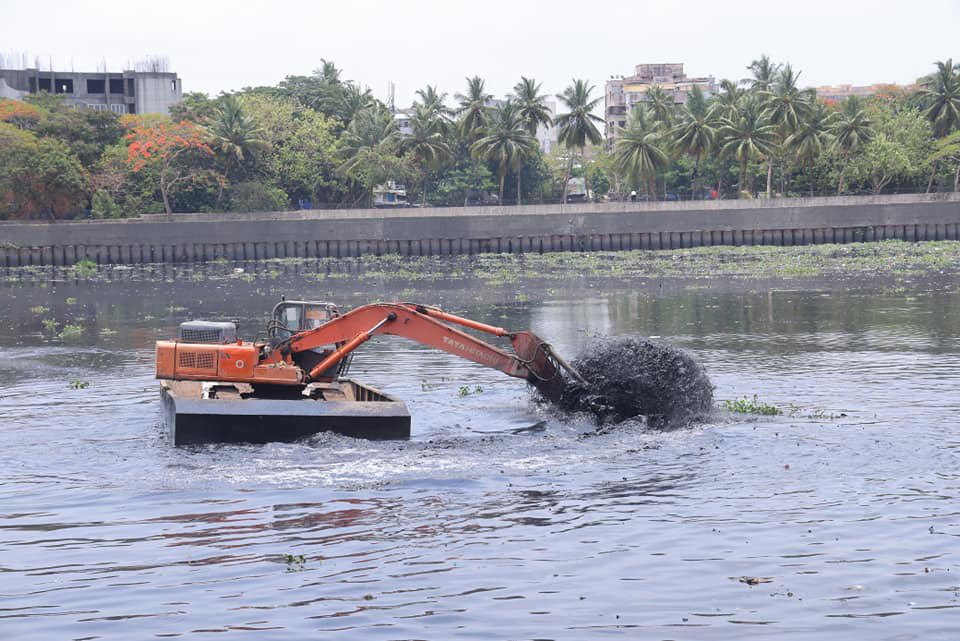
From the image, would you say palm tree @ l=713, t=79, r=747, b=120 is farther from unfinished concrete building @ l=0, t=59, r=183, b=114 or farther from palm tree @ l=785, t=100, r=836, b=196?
unfinished concrete building @ l=0, t=59, r=183, b=114

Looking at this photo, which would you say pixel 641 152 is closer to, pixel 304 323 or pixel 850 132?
pixel 850 132

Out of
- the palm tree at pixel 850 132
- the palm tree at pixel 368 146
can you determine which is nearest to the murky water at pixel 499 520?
the palm tree at pixel 368 146

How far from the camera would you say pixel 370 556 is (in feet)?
42.1

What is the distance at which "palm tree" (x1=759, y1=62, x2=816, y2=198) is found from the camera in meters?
105

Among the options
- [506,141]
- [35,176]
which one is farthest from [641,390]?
[506,141]

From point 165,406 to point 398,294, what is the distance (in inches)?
1298

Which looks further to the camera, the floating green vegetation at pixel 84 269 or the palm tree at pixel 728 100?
the palm tree at pixel 728 100

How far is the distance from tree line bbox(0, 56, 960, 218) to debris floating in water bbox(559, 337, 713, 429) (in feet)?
257

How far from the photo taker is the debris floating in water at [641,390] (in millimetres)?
19844

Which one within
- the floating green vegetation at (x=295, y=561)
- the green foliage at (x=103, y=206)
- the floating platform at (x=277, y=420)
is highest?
the green foliage at (x=103, y=206)

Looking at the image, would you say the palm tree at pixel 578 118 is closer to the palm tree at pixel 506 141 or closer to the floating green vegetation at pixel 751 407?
the palm tree at pixel 506 141

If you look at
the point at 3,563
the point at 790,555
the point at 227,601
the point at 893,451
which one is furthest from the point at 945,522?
the point at 3,563

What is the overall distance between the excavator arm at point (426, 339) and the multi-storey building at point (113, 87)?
462 feet

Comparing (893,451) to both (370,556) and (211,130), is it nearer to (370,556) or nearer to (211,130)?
(370,556)
